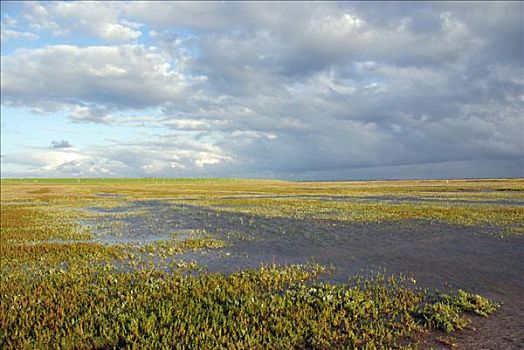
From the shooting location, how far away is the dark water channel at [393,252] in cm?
1331

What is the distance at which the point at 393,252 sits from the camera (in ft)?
71.4

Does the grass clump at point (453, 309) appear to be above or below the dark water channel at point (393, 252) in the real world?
above

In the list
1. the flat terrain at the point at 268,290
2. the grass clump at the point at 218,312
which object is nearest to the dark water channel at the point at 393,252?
the flat terrain at the point at 268,290

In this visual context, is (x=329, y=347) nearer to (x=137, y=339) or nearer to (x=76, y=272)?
(x=137, y=339)

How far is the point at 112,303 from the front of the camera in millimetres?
12664

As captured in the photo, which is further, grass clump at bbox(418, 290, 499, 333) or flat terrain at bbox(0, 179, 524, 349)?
grass clump at bbox(418, 290, 499, 333)

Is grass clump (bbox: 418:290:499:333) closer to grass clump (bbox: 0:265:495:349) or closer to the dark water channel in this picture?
grass clump (bbox: 0:265:495:349)

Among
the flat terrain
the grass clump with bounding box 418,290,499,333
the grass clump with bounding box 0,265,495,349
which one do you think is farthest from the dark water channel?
the grass clump with bounding box 0,265,495,349

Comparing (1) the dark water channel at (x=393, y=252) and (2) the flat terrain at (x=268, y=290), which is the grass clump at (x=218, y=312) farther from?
(1) the dark water channel at (x=393, y=252)

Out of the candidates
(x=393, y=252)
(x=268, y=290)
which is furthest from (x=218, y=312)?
(x=393, y=252)

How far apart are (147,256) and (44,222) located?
76.5ft

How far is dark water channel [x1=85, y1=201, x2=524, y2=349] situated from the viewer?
13305mm

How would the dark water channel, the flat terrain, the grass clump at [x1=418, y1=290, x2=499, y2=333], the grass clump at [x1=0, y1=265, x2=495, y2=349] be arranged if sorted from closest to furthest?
1. the grass clump at [x1=0, y1=265, x2=495, y2=349]
2. the flat terrain
3. the grass clump at [x1=418, y1=290, x2=499, y2=333]
4. the dark water channel

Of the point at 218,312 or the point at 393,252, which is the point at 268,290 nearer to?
the point at 218,312
